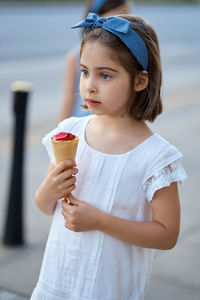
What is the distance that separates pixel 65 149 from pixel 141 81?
0.38 meters

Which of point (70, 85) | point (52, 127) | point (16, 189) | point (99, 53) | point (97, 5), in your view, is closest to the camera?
point (99, 53)

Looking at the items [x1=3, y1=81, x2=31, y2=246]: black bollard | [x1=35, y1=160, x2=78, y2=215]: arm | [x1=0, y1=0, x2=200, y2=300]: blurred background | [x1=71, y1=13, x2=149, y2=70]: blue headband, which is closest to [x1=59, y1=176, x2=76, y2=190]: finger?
[x1=35, y1=160, x2=78, y2=215]: arm

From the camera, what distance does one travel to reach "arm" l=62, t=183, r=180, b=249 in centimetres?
206

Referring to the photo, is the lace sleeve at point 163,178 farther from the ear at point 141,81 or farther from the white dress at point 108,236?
the ear at point 141,81

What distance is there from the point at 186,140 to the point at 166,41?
44.6 ft

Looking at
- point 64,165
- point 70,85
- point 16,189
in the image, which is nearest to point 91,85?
point 64,165

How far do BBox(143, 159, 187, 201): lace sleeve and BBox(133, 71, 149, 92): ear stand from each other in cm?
30

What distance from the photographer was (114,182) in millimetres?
2100

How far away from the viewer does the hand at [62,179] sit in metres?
2.05

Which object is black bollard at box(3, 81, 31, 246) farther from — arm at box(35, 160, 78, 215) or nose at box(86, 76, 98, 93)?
nose at box(86, 76, 98, 93)

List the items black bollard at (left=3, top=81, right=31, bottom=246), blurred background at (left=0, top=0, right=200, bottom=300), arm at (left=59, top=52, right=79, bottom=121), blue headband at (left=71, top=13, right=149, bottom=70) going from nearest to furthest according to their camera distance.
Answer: blue headband at (left=71, top=13, right=149, bottom=70)
arm at (left=59, top=52, right=79, bottom=121)
blurred background at (left=0, top=0, right=200, bottom=300)
black bollard at (left=3, top=81, right=31, bottom=246)

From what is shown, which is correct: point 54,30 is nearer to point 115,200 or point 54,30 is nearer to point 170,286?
point 170,286

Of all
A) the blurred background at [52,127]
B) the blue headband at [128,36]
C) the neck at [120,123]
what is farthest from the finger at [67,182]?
the blurred background at [52,127]

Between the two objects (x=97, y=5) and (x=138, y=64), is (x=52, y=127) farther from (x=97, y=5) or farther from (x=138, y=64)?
(x=138, y=64)
